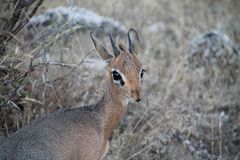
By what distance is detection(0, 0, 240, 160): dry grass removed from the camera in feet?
18.7

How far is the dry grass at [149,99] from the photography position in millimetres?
5699

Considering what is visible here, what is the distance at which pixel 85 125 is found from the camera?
15.6ft

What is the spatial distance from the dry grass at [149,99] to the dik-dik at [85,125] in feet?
1.82

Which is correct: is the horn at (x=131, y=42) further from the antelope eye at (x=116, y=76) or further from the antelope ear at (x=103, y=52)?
the antelope eye at (x=116, y=76)

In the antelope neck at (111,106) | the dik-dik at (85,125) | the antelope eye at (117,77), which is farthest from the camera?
the antelope neck at (111,106)

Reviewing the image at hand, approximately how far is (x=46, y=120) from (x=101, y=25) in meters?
3.36

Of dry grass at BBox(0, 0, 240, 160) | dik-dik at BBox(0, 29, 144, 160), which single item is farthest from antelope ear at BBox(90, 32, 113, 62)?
dry grass at BBox(0, 0, 240, 160)

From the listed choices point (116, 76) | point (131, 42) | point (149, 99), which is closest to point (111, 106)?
point (116, 76)

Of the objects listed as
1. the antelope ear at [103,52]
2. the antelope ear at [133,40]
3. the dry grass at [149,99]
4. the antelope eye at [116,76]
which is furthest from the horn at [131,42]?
the dry grass at [149,99]

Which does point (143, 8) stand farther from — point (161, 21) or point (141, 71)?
point (141, 71)

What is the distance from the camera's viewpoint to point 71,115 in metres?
4.77

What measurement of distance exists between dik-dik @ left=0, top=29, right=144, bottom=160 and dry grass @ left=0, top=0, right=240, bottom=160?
1.82 ft

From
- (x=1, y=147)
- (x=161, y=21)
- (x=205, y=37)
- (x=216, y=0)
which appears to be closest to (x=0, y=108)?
(x=1, y=147)

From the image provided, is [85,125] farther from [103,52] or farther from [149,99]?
[149,99]
